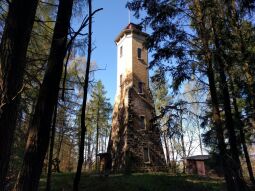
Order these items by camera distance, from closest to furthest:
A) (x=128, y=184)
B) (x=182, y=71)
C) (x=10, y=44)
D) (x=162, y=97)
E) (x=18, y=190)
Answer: (x=18, y=190)
(x=10, y=44)
(x=182, y=71)
(x=128, y=184)
(x=162, y=97)

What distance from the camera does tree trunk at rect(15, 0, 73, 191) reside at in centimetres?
289

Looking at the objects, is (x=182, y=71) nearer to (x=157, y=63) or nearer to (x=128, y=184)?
(x=157, y=63)

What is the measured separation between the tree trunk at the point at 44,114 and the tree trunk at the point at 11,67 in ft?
0.67

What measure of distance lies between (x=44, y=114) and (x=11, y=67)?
61 centimetres

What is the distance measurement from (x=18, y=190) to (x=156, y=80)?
845 centimetres

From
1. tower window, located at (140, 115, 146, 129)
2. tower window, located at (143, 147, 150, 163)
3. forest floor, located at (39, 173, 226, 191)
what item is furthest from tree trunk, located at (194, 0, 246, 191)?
tower window, located at (140, 115, 146, 129)

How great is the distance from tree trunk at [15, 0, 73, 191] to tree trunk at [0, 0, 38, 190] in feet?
0.67

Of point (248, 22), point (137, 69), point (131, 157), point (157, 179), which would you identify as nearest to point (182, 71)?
point (248, 22)

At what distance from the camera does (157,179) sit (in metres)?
17.0

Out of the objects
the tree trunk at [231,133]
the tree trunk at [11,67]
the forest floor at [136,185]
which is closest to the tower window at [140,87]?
the forest floor at [136,185]

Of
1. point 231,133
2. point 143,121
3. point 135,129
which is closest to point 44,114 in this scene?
point 231,133

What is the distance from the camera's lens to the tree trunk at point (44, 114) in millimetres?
2893

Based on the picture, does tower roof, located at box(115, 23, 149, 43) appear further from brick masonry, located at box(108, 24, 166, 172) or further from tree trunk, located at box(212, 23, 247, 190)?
tree trunk, located at box(212, 23, 247, 190)

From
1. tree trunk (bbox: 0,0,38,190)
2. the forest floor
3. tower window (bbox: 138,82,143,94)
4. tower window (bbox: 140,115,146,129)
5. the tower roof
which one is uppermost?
the tower roof
